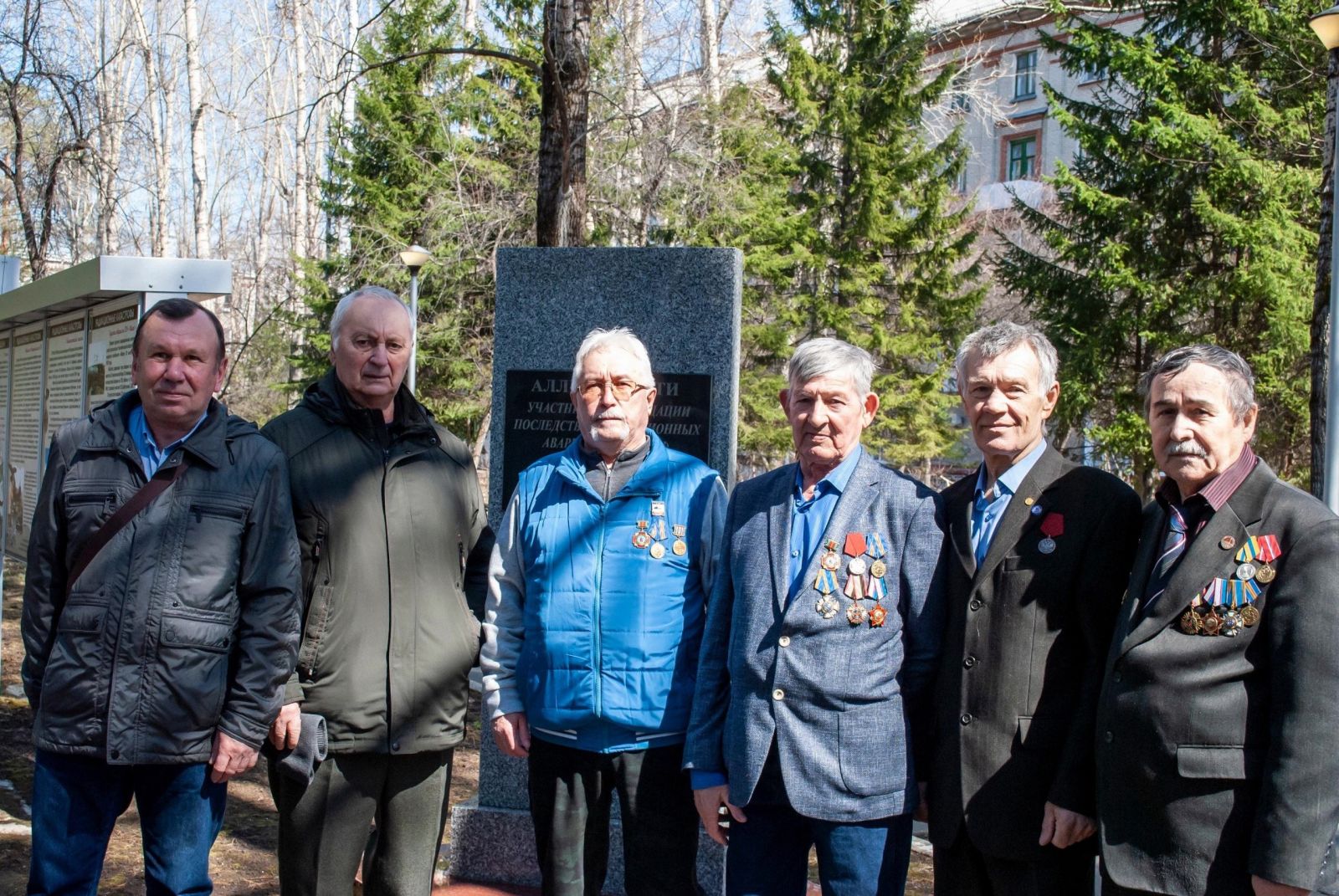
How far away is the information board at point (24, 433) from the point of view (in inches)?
243

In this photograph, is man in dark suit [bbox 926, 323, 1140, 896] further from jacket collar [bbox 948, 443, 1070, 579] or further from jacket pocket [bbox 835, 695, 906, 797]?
jacket pocket [bbox 835, 695, 906, 797]

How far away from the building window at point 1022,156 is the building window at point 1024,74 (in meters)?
1.51

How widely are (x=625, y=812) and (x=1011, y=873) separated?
0.97 meters

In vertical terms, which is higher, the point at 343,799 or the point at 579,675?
the point at 579,675

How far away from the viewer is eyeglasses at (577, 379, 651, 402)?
9.77 ft

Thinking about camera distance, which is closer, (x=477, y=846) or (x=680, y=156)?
(x=477, y=846)

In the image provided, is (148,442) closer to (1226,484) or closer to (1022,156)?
(1226,484)

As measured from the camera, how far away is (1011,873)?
2.53 m

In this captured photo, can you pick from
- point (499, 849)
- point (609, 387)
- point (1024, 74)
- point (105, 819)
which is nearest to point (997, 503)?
point (609, 387)

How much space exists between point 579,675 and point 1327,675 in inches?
65.8

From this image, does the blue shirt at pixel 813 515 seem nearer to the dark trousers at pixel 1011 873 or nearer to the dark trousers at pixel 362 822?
the dark trousers at pixel 1011 873

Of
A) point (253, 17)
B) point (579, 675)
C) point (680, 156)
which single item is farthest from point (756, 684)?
point (253, 17)

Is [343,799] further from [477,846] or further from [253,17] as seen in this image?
[253,17]

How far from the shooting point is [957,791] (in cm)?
254
